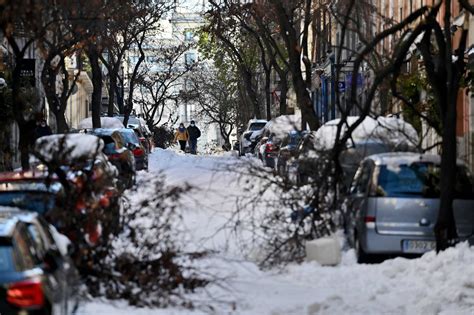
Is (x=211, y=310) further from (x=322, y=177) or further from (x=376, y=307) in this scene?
(x=322, y=177)

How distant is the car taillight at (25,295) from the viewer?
8.99 meters

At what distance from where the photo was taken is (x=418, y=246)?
54.7 ft

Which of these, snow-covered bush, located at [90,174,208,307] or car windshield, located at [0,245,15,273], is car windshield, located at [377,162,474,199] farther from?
car windshield, located at [0,245,15,273]

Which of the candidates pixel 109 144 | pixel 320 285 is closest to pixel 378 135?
pixel 320 285

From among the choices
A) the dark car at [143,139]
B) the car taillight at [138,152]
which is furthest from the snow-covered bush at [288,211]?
the dark car at [143,139]

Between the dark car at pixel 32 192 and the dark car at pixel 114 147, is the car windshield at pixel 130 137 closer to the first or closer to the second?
the dark car at pixel 114 147

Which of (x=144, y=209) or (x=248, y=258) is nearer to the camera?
(x=144, y=209)

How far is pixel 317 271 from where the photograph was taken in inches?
630

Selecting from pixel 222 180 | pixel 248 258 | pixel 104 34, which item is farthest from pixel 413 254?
pixel 104 34

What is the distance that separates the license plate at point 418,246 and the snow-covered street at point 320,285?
2.39 ft

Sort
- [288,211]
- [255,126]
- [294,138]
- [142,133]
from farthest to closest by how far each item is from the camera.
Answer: [255,126] → [142,133] → [294,138] → [288,211]

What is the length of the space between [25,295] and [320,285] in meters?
6.39

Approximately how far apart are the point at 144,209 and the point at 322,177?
2.81m

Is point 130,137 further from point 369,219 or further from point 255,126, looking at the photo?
point 369,219
